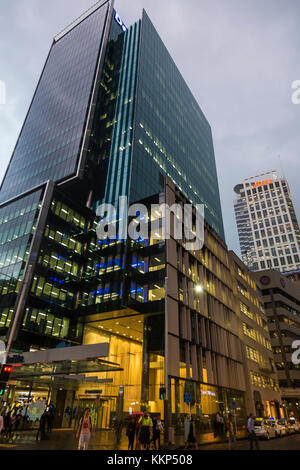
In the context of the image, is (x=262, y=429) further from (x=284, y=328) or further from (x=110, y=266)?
(x=284, y=328)

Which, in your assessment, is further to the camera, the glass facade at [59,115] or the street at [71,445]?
the glass facade at [59,115]

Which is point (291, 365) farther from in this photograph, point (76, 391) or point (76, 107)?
point (76, 107)

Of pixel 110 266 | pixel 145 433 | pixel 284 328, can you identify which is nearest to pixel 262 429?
pixel 145 433

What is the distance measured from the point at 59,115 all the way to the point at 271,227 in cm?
12712

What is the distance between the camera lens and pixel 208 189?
9444 cm

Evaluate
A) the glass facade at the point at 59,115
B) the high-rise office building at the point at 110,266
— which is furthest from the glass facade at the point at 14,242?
the glass facade at the point at 59,115

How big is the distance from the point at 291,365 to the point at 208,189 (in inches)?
2102

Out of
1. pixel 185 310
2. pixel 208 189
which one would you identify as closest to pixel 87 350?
pixel 185 310

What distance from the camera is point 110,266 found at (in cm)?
4656

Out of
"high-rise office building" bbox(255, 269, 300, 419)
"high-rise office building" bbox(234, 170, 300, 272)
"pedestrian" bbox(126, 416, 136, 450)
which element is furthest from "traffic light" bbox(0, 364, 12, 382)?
"high-rise office building" bbox(234, 170, 300, 272)

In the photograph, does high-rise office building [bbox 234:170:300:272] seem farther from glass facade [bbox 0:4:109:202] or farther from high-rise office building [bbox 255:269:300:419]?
glass facade [bbox 0:4:109:202]

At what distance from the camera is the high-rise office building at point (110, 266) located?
3538 centimetres

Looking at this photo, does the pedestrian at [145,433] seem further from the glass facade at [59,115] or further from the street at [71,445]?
the glass facade at [59,115]

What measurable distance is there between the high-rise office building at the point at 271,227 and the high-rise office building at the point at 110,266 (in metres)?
88.8
